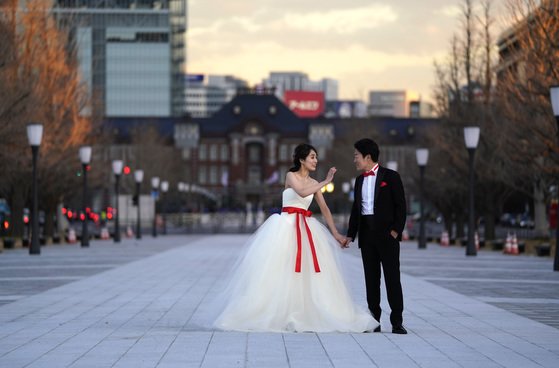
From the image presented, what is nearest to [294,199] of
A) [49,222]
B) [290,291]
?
[290,291]

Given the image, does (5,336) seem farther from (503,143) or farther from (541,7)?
(503,143)

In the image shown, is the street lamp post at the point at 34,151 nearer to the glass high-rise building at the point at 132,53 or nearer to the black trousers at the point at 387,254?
the black trousers at the point at 387,254

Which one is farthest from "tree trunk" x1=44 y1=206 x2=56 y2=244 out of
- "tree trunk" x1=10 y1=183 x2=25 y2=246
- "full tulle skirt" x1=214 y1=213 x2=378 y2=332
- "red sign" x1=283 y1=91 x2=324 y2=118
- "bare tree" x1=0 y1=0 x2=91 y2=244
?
"red sign" x1=283 y1=91 x2=324 y2=118

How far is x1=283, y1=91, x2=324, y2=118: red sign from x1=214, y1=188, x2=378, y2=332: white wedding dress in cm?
17510

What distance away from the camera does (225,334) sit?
11727 mm

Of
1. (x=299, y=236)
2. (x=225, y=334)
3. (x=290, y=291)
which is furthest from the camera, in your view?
(x=299, y=236)

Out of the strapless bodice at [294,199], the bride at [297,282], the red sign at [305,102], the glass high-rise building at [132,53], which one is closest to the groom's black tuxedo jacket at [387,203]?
the bride at [297,282]

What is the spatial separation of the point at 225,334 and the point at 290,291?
0.82 m

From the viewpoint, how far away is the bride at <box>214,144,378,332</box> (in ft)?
39.2

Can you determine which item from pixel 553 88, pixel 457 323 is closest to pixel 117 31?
pixel 553 88

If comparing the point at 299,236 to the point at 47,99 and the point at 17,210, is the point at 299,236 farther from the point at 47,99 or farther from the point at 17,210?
the point at 17,210

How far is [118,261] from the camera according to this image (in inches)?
1178

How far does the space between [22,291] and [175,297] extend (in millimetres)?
2687

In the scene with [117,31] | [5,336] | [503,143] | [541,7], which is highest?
[117,31]
